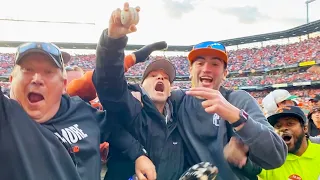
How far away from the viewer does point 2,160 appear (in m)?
1.67

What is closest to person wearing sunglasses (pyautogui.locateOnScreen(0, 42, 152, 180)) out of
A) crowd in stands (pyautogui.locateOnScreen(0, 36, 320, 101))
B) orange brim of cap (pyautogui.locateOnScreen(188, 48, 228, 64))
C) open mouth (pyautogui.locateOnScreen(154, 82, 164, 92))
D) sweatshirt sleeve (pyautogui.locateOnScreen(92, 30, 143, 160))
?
sweatshirt sleeve (pyautogui.locateOnScreen(92, 30, 143, 160))

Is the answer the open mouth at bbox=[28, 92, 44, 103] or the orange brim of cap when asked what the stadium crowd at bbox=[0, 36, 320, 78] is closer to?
the orange brim of cap

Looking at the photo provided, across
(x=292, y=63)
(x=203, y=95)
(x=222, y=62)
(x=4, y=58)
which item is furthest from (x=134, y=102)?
(x=4, y=58)

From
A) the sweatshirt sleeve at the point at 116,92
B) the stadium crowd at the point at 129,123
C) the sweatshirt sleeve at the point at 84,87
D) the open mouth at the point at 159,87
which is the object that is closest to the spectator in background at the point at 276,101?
the stadium crowd at the point at 129,123

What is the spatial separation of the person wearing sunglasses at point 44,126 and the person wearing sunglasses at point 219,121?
2.28ft

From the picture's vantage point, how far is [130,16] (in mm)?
1785

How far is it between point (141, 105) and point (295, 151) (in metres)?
1.80

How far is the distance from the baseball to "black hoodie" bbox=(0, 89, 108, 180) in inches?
28.3

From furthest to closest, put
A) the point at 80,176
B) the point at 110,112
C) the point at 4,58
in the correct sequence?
the point at 4,58 → the point at 110,112 → the point at 80,176

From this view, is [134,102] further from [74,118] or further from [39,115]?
[39,115]

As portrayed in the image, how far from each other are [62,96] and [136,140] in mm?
618

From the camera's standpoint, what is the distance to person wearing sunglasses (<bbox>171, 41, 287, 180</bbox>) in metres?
2.00

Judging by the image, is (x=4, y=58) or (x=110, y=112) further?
(x=4, y=58)

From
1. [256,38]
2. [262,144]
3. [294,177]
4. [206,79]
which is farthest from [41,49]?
[256,38]
